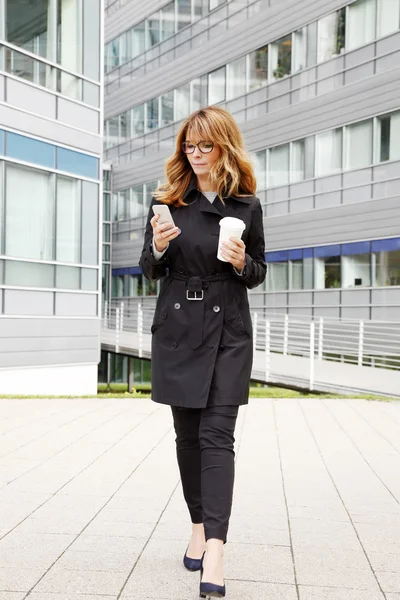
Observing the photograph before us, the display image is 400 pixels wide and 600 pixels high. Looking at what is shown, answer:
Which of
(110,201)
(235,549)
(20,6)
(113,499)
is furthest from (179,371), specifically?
(110,201)

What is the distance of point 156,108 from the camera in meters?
31.7

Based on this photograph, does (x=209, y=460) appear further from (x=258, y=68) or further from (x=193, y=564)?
(x=258, y=68)

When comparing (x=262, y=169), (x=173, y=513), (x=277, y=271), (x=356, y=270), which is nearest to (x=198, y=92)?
(x=262, y=169)

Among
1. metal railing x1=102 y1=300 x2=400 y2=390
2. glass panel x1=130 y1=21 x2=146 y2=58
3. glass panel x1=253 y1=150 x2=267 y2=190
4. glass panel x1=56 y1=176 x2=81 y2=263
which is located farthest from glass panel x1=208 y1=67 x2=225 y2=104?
glass panel x1=56 y1=176 x2=81 y2=263

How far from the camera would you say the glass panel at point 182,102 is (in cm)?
2980

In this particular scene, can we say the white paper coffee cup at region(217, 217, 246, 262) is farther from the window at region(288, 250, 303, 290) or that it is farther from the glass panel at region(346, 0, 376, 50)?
the window at region(288, 250, 303, 290)

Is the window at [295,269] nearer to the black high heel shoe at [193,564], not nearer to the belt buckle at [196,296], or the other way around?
the black high heel shoe at [193,564]

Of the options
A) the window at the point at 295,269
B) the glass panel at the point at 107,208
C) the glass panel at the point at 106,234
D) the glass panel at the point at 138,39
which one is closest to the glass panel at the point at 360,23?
the window at the point at 295,269

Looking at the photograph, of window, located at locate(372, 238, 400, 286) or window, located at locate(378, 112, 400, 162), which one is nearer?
window, located at locate(378, 112, 400, 162)

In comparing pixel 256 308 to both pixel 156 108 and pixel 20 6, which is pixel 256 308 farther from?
pixel 20 6

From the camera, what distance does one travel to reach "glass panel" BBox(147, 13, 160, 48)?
31547mm

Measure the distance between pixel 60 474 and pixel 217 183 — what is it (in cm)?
323

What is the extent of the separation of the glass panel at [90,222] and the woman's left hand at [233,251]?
13093mm

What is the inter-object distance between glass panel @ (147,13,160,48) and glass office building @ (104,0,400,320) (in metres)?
0.04
